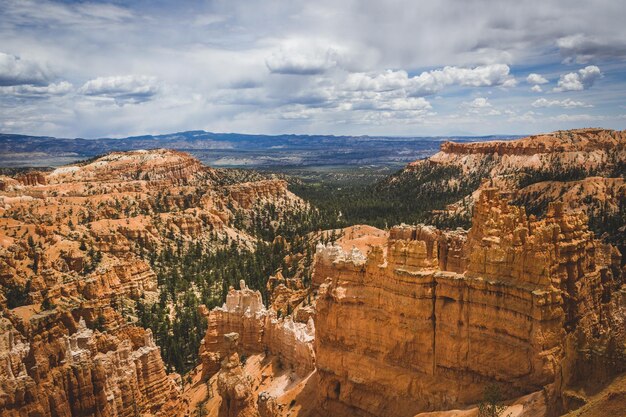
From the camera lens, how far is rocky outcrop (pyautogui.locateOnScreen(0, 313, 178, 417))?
66.6 feet

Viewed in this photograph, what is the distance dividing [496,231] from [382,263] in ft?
21.5

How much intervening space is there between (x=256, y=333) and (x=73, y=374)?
18.3 meters

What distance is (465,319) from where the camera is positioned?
21.9 m

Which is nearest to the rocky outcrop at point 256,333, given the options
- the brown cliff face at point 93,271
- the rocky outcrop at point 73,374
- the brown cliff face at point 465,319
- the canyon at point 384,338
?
the canyon at point 384,338

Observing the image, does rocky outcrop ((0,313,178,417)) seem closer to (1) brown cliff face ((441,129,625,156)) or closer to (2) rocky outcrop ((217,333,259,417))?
(2) rocky outcrop ((217,333,259,417))

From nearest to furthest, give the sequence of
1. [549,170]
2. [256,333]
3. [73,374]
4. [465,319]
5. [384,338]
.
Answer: [465,319]
[73,374]
[384,338]
[256,333]
[549,170]

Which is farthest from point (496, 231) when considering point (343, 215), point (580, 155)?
point (580, 155)

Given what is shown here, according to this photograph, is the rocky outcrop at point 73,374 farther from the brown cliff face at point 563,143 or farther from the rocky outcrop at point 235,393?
the brown cliff face at point 563,143

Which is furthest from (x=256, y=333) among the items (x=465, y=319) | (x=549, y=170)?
(x=549, y=170)

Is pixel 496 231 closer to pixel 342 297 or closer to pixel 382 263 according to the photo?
pixel 382 263

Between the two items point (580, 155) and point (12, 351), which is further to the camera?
point (580, 155)

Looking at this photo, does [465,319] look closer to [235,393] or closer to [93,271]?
[235,393]

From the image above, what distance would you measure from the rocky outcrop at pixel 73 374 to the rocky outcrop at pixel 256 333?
27.6ft

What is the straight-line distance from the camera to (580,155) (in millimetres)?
148375
